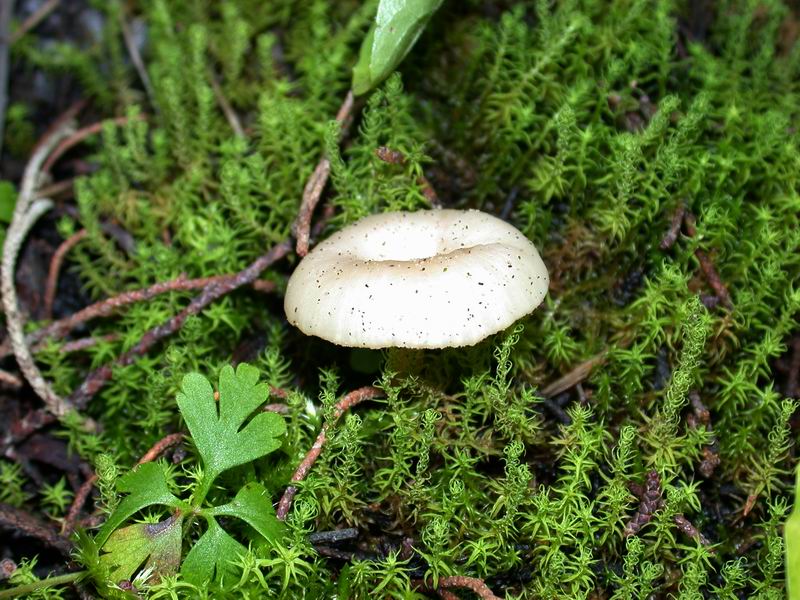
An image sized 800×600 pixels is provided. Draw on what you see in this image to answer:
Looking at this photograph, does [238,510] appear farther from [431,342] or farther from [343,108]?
[343,108]

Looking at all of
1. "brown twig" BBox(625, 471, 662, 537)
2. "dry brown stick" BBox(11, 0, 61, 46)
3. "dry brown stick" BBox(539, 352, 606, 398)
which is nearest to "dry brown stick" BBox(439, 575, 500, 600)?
"brown twig" BBox(625, 471, 662, 537)

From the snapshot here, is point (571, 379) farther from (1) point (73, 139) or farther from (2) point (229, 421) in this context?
(1) point (73, 139)

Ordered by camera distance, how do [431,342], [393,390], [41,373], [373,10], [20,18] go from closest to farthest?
[431,342] → [393,390] → [41,373] → [373,10] → [20,18]

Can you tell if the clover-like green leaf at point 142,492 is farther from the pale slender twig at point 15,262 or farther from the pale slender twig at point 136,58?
the pale slender twig at point 136,58

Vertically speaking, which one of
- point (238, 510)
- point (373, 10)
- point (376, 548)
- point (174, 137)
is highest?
point (373, 10)

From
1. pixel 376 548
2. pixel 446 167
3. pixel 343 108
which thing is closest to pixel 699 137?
pixel 446 167

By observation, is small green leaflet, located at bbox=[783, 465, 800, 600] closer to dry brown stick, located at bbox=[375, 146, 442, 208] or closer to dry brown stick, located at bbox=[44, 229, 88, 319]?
dry brown stick, located at bbox=[375, 146, 442, 208]

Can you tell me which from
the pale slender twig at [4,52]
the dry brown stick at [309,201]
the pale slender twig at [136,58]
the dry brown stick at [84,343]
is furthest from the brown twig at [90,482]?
the pale slender twig at [4,52]
